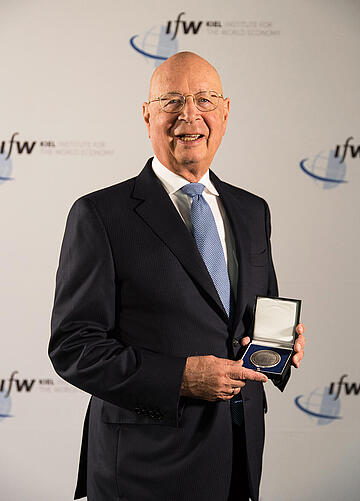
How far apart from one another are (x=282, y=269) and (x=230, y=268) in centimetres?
134

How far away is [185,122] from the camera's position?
5.05ft

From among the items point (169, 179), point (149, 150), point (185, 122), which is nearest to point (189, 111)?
point (185, 122)

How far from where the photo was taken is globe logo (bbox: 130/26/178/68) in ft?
9.15

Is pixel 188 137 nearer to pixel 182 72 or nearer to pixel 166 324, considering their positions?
pixel 182 72

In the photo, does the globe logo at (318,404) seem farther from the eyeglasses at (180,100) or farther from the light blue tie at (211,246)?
the eyeglasses at (180,100)

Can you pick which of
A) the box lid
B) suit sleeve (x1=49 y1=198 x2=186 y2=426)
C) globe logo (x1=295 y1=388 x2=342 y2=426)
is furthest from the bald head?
globe logo (x1=295 y1=388 x2=342 y2=426)

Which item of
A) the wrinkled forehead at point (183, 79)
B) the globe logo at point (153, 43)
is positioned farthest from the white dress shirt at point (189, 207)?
the globe logo at point (153, 43)

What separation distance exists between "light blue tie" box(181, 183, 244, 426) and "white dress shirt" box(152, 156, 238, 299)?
3 centimetres

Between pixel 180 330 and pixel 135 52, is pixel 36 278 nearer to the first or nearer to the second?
pixel 135 52

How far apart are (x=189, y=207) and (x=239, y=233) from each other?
16cm

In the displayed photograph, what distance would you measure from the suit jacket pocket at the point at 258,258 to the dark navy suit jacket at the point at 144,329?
8 cm

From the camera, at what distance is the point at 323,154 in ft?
9.38

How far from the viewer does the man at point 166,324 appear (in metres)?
1.39

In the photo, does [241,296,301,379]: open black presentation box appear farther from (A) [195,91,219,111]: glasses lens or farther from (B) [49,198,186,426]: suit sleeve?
(A) [195,91,219,111]: glasses lens
